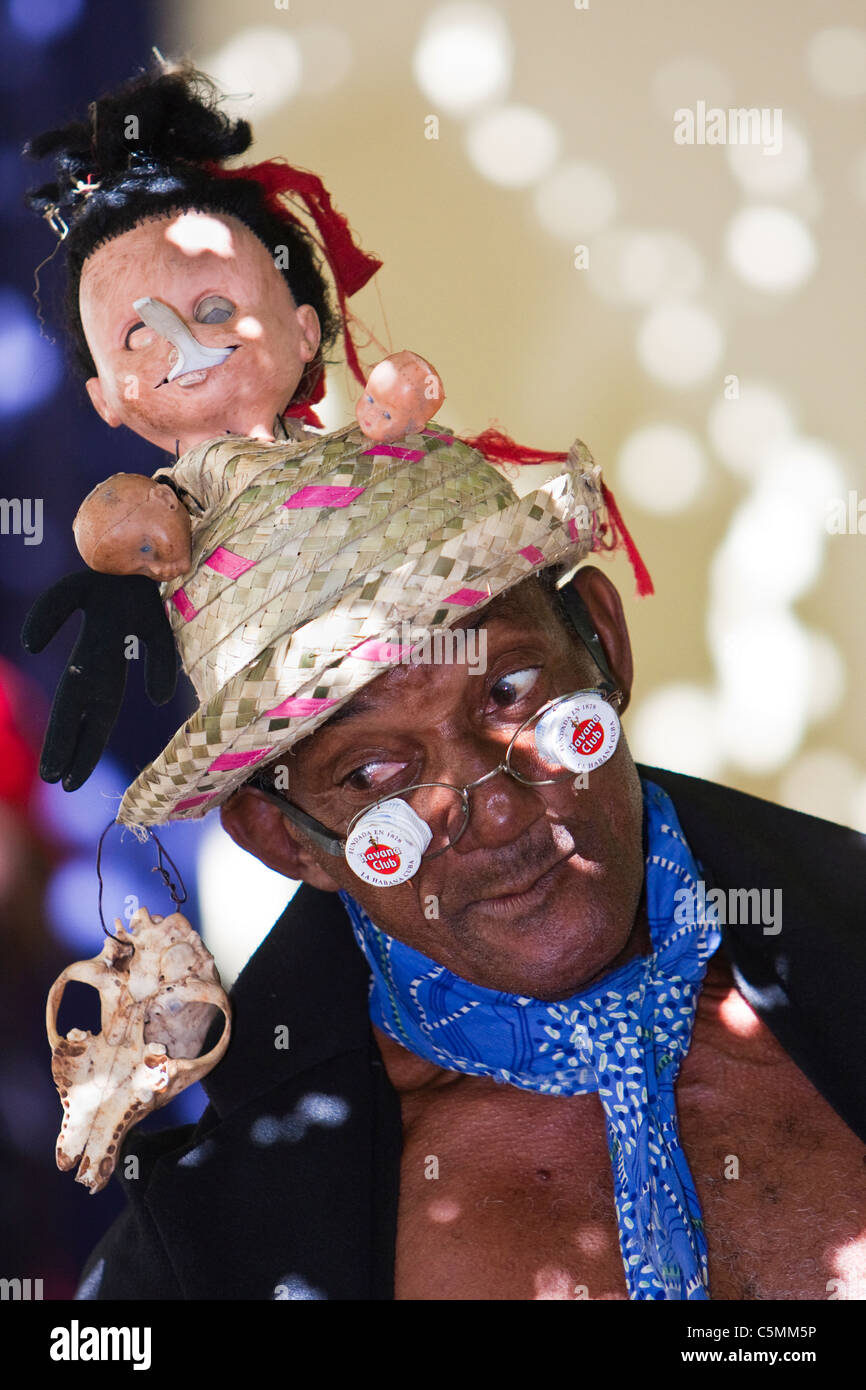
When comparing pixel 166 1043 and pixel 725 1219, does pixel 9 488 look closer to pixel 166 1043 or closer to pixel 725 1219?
pixel 166 1043

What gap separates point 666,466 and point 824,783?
95cm

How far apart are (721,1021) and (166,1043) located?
0.91 meters

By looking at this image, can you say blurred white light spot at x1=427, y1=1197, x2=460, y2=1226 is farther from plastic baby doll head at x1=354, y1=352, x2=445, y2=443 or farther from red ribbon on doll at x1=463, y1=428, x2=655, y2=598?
plastic baby doll head at x1=354, y1=352, x2=445, y2=443

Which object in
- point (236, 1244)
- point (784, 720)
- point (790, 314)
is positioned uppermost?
point (790, 314)

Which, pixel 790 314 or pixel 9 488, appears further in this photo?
pixel 790 314

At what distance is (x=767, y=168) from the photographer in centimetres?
338

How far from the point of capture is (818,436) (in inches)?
136

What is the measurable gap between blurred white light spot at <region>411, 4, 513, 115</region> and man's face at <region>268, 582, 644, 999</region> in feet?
5.94
